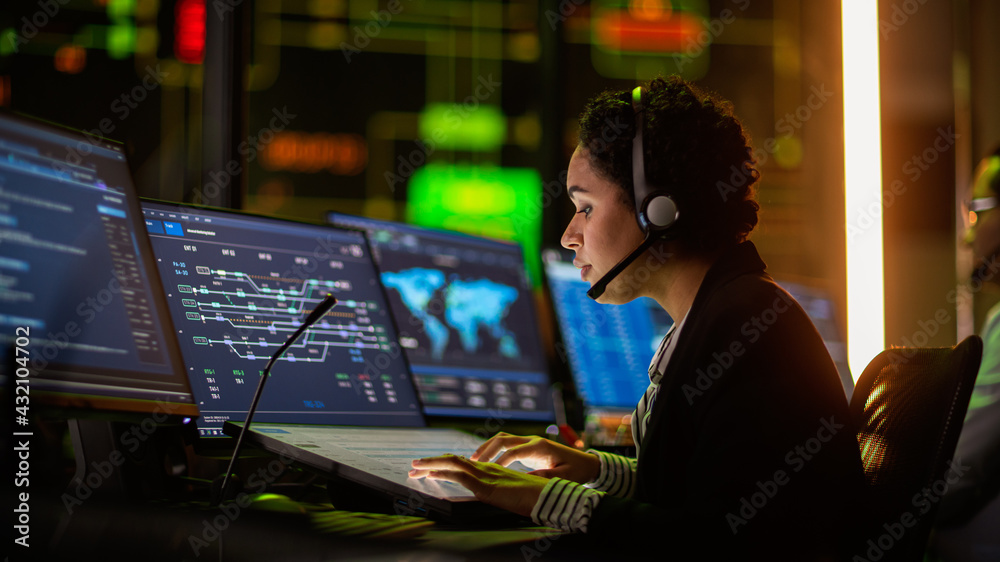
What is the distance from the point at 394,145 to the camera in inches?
214

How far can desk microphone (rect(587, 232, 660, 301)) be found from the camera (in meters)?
1.17

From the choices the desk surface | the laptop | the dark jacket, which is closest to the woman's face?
the dark jacket

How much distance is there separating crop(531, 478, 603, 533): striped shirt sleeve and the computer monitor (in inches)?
23.0

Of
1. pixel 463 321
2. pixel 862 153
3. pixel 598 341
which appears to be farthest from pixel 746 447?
pixel 862 153

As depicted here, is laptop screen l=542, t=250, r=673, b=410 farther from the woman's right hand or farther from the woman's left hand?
the woman's left hand

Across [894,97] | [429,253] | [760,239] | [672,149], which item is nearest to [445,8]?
[760,239]

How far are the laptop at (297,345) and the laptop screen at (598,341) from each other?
0.58m

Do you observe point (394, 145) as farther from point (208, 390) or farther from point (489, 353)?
point (208, 390)

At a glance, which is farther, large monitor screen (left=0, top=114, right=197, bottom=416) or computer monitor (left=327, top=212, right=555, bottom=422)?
computer monitor (left=327, top=212, right=555, bottom=422)

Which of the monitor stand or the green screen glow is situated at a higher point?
the monitor stand

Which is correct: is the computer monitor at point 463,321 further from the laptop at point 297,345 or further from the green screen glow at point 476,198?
the green screen glow at point 476,198

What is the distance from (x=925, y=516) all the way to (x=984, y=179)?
175 cm

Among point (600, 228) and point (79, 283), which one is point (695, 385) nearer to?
point (600, 228)

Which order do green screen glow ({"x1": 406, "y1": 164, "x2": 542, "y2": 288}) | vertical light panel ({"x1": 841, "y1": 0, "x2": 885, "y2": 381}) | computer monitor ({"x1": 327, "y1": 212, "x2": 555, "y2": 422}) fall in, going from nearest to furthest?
computer monitor ({"x1": 327, "y1": 212, "x2": 555, "y2": 422})
vertical light panel ({"x1": 841, "y1": 0, "x2": 885, "y2": 381})
green screen glow ({"x1": 406, "y1": 164, "x2": 542, "y2": 288})
